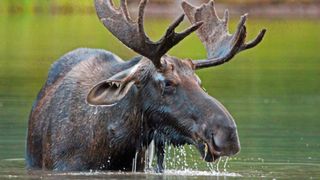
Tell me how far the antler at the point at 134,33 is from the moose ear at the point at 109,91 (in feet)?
1.01

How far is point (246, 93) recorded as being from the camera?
87.3ft

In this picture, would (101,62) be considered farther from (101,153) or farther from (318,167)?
(318,167)

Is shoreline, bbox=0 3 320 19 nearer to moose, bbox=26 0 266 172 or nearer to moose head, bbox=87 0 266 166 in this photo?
moose, bbox=26 0 266 172

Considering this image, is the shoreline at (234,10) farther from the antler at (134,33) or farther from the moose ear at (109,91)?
the moose ear at (109,91)

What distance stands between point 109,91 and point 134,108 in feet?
0.97

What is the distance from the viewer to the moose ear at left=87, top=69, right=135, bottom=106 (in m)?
14.7

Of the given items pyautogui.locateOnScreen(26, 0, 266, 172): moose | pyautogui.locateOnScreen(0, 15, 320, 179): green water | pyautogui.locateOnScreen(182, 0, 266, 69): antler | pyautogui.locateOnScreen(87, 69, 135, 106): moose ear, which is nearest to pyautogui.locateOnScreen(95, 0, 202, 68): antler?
pyautogui.locateOnScreen(26, 0, 266, 172): moose

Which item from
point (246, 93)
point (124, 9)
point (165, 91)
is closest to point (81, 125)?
point (165, 91)

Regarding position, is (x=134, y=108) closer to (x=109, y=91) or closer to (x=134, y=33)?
(x=109, y=91)

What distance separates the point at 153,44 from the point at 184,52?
77.7ft

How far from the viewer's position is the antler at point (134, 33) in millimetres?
14711

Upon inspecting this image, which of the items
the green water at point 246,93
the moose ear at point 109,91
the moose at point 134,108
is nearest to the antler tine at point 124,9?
the moose at point 134,108

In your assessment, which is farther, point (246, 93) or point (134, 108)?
point (246, 93)

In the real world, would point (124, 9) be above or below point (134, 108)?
above
